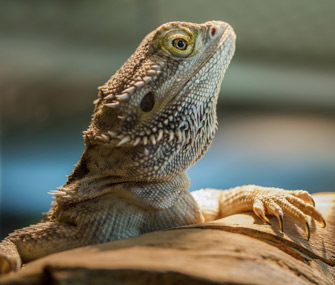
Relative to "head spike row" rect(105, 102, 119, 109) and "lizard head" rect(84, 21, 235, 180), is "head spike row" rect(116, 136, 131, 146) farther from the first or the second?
"head spike row" rect(105, 102, 119, 109)

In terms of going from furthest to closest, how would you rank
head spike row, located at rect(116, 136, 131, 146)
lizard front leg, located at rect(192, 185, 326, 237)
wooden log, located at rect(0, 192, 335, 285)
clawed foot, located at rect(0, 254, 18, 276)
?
lizard front leg, located at rect(192, 185, 326, 237), head spike row, located at rect(116, 136, 131, 146), clawed foot, located at rect(0, 254, 18, 276), wooden log, located at rect(0, 192, 335, 285)

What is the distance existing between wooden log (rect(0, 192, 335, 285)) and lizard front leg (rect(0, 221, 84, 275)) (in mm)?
383

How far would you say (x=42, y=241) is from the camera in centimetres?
176

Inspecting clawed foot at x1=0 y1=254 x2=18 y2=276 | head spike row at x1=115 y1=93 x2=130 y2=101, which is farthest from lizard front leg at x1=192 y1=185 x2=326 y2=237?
clawed foot at x1=0 y1=254 x2=18 y2=276

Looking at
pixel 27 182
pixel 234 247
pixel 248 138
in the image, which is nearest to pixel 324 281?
pixel 234 247

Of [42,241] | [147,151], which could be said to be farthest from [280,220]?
[42,241]

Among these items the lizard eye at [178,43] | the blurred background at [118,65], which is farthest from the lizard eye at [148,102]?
the blurred background at [118,65]

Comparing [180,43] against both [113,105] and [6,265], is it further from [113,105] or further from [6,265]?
[6,265]

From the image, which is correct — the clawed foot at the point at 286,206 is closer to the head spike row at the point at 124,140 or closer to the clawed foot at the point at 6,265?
the head spike row at the point at 124,140

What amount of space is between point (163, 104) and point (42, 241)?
1.01 meters

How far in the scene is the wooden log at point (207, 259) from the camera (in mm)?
1056

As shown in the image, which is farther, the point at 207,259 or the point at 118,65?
the point at 118,65

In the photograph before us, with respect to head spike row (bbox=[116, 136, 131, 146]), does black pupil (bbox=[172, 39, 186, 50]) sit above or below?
above

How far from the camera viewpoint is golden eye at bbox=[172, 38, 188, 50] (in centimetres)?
185
